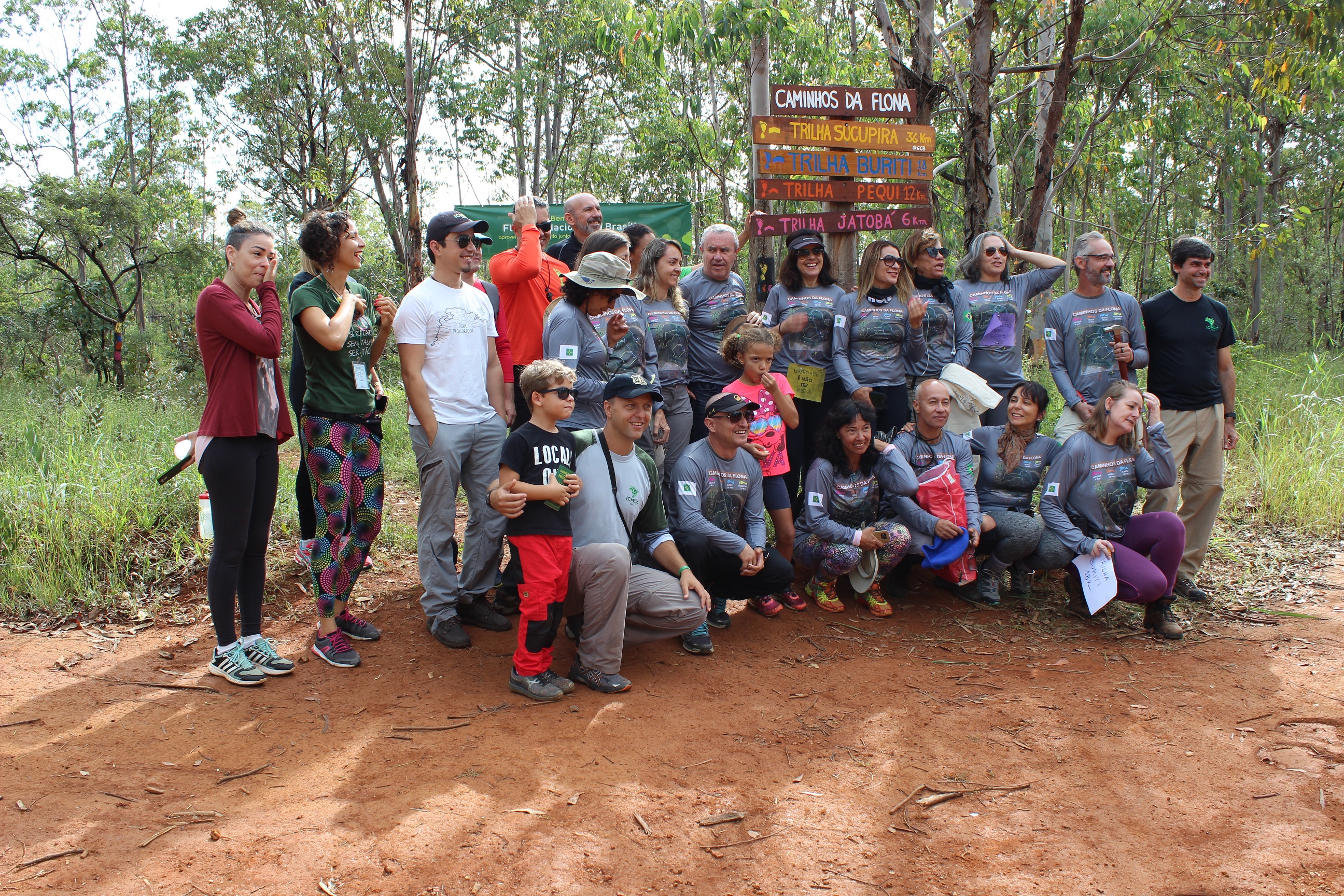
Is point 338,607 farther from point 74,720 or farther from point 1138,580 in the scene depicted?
point 1138,580

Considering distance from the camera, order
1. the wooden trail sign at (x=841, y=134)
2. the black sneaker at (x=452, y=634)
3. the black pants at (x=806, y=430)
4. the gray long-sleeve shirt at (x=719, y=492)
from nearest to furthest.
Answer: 1. the black sneaker at (x=452, y=634)
2. the gray long-sleeve shirt at (x=719, y=492)
3. the black pants at (x=806, y=430)
4. the wooden trail sign at (x=841, y=134)

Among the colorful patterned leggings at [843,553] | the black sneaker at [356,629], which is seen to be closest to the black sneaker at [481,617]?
the black sneaker at [356,629]

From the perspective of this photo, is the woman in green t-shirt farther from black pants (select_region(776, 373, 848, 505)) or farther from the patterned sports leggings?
black pants (select_region(776, 373, 848, 505))

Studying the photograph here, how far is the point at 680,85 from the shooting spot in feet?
62.5

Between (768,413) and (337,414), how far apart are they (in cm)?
222

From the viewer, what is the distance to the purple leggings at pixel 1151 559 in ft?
14.8

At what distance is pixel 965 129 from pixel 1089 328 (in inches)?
101

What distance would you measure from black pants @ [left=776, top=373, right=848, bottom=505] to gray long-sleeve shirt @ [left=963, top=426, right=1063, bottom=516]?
83 cm

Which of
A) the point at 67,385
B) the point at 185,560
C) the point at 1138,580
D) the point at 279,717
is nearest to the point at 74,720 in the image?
the point at 279,717

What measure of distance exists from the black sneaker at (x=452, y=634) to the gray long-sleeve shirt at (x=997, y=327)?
334 cm

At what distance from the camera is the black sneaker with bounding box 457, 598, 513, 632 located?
4.48 meters

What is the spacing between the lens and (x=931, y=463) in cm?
491

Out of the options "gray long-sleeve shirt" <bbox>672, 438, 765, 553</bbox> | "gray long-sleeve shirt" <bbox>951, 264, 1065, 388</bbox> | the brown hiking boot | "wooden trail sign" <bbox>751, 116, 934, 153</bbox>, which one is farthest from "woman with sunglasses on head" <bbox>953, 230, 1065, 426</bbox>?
"gray long-sleeve shirt" <bbox>672, 438, 765, 553</bbox>

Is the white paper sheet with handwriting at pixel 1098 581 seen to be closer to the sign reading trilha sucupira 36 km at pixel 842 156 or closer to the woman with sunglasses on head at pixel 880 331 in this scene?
the woman with sunglasses on head at pixel 880 331
